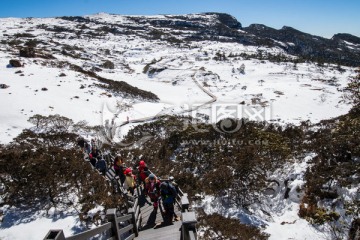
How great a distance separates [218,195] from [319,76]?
57.0 meters

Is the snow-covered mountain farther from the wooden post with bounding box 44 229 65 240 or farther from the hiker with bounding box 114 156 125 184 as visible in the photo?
the wooden post with bounding box 44 229 65 240

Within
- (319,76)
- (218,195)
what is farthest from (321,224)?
(319,76)

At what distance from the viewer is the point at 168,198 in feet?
25.4

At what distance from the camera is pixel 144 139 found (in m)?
21.5

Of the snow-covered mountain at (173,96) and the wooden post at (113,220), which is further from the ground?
the snow-covered mountain at (173,96)

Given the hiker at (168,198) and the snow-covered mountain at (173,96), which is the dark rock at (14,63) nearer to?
the snow-covered mountain at (173,96)

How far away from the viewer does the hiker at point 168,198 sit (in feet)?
25.5

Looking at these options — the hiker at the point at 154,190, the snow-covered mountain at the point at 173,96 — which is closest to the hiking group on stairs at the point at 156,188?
the hiker at the point at 154,190

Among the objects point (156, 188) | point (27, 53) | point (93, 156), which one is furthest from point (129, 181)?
point (27, 53)

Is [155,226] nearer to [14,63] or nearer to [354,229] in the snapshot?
[354,229]

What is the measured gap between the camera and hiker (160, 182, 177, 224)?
776 cm

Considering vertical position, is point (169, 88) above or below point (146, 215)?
above

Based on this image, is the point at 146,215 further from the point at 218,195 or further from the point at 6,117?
the point at 6,117

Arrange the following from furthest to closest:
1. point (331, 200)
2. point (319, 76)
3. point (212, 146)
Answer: point (319, 76) → point (212, 146) → point (331, 200)
